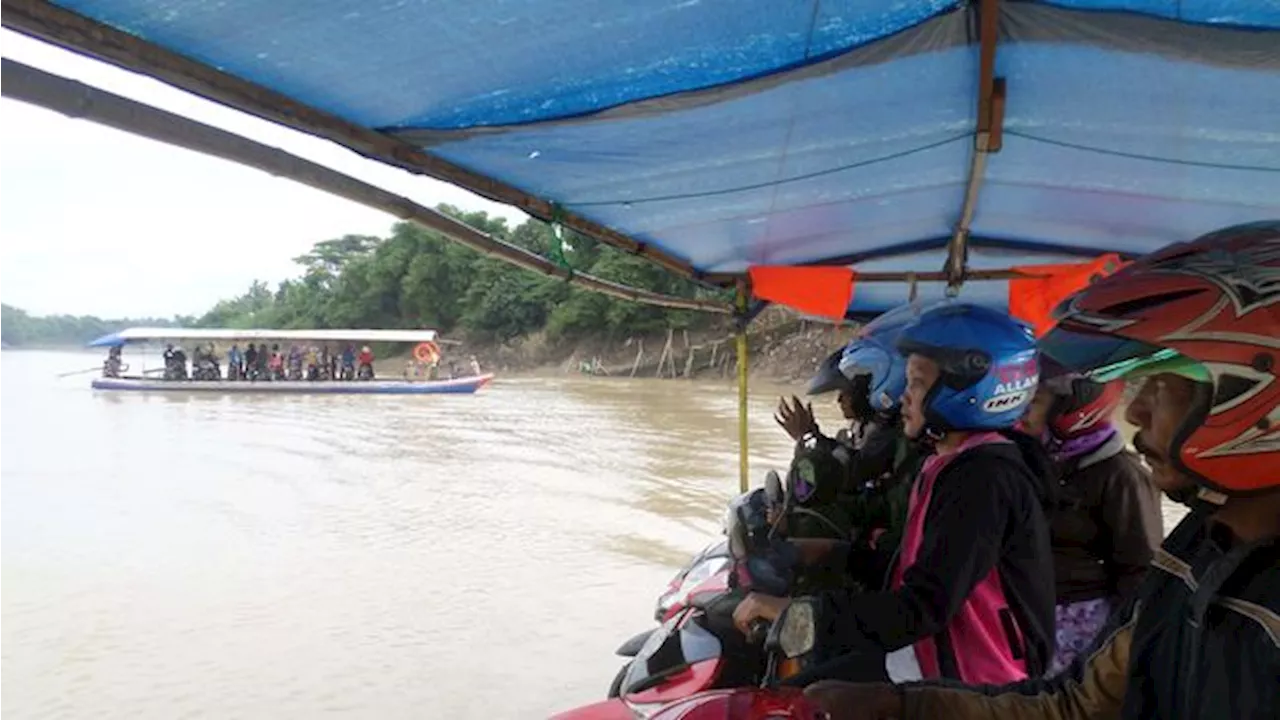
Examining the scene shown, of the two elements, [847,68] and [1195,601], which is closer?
[1195,601]

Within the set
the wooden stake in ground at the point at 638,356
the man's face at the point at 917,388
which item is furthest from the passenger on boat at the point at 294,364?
A: the man's face at the point at 917,388

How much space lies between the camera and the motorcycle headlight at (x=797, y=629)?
1662mm

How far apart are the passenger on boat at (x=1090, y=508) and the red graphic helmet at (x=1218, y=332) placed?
59.4 inches

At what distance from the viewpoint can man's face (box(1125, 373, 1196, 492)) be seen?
1.09 meters

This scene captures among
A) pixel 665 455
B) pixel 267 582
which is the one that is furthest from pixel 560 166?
pixel 665 455

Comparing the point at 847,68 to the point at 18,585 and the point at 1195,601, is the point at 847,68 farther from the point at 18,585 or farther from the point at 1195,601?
the point at 18,585

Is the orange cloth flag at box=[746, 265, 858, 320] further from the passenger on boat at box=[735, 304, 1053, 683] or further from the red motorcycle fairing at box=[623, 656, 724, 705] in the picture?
the passenger on boat at box=[735, 304, 1053, 683]

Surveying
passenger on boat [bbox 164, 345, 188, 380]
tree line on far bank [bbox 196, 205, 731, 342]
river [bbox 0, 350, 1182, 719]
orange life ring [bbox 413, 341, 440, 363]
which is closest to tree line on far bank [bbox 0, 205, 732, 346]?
tree line on far bank [bbox 196, 205, 731, 342]

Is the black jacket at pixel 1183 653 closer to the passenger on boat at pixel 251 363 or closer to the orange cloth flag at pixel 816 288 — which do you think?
the orange cloth flag at pixel 816 288

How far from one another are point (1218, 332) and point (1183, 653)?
41 centimetres

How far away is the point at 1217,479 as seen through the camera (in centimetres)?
105

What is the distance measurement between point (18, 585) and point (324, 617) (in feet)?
11.1

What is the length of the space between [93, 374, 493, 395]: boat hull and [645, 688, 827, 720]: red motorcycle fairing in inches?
1110

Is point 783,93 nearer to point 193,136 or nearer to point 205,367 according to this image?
point 193,136
